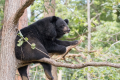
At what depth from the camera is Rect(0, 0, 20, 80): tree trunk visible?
2953 mm

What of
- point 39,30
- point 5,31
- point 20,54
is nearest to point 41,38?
point 39,30

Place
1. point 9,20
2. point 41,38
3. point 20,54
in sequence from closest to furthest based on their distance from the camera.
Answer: point 9,20 → point 20,54 → point 41,38

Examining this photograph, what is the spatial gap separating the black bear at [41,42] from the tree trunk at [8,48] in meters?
0.20

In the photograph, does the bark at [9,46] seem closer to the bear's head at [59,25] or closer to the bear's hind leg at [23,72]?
the bear's hind leg at [23,72]

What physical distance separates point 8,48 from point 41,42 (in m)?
1.05

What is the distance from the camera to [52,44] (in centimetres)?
412

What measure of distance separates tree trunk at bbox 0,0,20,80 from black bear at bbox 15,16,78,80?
20 centimetres

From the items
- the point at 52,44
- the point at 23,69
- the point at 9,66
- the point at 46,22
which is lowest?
the point at 23,69

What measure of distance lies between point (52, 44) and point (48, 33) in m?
0.31

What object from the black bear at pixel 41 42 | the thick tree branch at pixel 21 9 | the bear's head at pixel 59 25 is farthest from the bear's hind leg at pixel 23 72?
the thick tree branch at pixel 21 9

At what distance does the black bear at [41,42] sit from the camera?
3.38 meters

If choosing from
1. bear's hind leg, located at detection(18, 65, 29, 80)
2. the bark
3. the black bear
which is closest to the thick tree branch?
the bark

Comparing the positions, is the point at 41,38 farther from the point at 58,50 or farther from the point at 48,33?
the point at 58,50

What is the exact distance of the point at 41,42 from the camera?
393 centimetres
